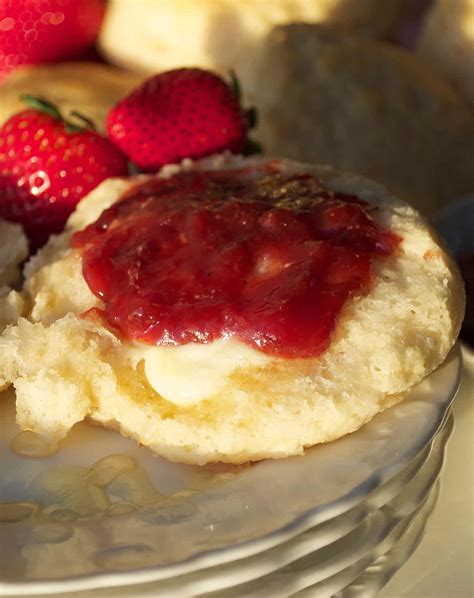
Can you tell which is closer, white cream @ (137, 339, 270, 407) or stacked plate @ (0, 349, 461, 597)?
stacked plate @ (0, 349, 461, 597)

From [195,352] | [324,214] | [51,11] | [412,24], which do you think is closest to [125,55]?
[51,11]

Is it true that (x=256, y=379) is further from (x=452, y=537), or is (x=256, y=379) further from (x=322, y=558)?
(x=452, y=537)

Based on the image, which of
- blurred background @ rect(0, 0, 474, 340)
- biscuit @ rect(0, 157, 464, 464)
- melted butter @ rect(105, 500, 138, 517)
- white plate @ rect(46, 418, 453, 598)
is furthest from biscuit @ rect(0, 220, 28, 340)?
blurred background @ rect(0, 0, 474, 340)

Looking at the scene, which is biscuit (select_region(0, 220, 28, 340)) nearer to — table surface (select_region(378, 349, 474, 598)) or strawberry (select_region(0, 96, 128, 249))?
strawberry (select_region(0, 96, 128, 249))

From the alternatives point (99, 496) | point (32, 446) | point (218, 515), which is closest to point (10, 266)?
point (32, 446)

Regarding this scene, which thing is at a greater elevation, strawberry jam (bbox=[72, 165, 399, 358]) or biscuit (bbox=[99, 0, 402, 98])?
strawberry jam (bbox=[72, 165, 399, 358])

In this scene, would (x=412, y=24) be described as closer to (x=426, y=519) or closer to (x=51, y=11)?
(x=51, y=11)
